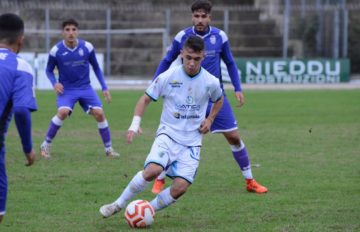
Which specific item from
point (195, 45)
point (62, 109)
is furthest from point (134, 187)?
point (62, 109)

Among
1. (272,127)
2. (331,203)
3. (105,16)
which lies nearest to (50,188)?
(331,203)

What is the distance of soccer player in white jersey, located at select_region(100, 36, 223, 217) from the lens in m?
8.01

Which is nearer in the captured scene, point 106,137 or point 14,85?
point 14,85

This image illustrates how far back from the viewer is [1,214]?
686cm

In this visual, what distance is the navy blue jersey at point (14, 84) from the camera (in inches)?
247

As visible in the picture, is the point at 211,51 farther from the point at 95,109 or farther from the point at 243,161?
the point at 95,109

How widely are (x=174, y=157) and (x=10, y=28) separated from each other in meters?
2.29

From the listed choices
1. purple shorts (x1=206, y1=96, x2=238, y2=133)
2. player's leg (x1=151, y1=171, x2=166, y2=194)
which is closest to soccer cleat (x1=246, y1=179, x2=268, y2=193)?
purple shorts (x1=206, y1=96, x2=238, y2=133)

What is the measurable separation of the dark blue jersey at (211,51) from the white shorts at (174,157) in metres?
1.90

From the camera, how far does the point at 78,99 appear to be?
13555mm

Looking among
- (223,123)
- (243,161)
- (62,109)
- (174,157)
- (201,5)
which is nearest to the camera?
(174,157)

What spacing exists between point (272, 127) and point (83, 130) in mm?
4011

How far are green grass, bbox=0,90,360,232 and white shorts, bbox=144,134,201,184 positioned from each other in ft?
1.66

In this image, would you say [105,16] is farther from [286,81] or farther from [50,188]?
[50,188]
